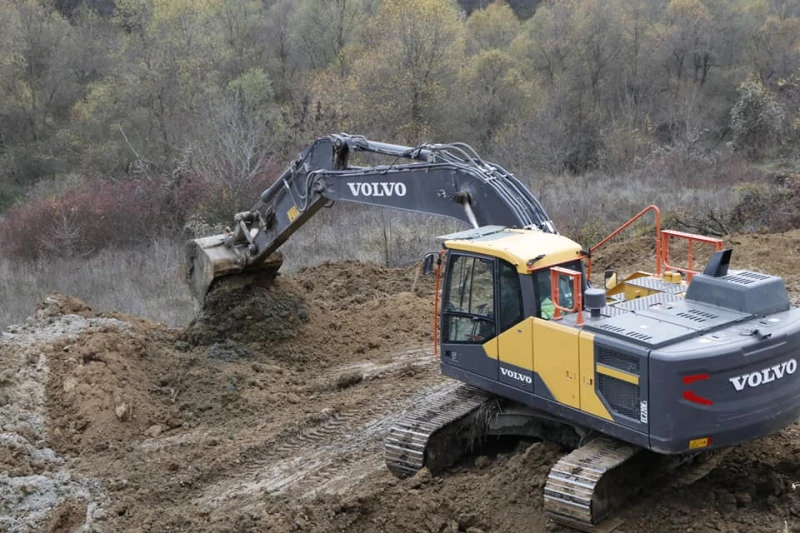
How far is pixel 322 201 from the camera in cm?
1051

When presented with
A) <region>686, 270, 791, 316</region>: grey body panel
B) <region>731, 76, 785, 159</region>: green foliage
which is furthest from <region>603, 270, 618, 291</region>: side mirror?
<region>731, 76, 785, 159</region>: green foliage

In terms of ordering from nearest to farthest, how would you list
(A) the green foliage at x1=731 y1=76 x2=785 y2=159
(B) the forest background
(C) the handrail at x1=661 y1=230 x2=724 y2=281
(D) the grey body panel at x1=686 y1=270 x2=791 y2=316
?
(D) the grey body panel at x1=686 y1=270 x2=791 y2=316
(C) the handrail at x1=661 y1=230 x2=724 y2=281
(B) the forest background
(A) the green foliage at x1=731 y1=76 x2=785 y2=159

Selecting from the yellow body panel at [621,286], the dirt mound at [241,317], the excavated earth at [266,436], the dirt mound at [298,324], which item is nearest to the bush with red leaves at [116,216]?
the excavated earth at [266,436]

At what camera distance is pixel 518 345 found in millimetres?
7328

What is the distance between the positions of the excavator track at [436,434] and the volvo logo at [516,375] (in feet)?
2.35

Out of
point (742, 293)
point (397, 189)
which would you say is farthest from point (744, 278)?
point (397, 189)

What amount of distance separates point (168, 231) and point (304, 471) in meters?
15.7

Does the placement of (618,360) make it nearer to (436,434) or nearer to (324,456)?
(436,434)

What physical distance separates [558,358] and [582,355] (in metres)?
0.26

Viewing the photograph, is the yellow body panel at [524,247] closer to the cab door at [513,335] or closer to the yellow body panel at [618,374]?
the cab door at [513,335]

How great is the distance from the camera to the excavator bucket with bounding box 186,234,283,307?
37.6ft

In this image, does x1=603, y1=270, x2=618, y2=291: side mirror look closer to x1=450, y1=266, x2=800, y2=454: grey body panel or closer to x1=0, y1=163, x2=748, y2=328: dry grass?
x1=450, y1=266, x2=800, y2=454: grey body panel

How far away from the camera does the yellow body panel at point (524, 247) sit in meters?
7.30

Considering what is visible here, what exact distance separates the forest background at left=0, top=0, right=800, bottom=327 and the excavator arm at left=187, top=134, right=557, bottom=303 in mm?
4785
